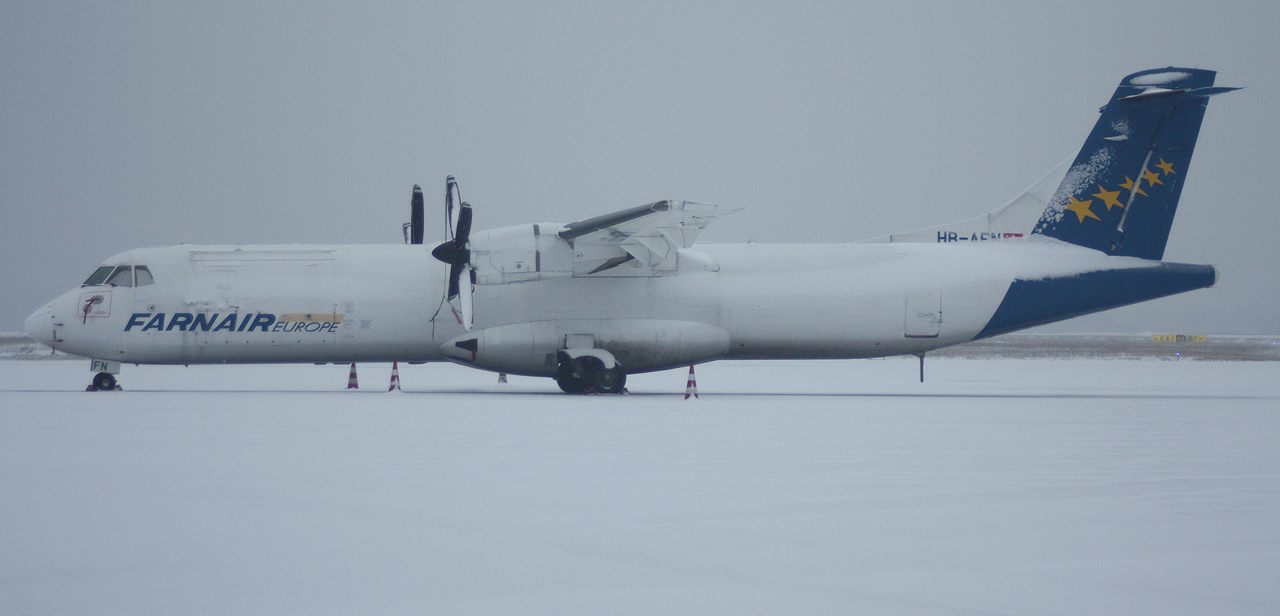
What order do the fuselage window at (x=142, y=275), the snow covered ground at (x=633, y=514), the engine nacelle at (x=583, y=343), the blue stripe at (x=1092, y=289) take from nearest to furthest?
the snow covered ground at (x=633, y=514)
the engine nacelle at (x=583, y=343)
the fuselage window at (x=142, y=275)
the blue stripe at (x=1092, y=289)

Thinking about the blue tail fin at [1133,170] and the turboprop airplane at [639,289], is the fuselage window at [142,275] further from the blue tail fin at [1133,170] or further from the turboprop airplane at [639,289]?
the blue tail fin at [1133,170]

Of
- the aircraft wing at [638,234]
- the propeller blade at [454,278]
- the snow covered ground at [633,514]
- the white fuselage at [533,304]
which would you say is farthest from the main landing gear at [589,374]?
the snow covered ground at [633,514]

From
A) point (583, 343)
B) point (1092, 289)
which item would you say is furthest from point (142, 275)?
point (1092, 289)

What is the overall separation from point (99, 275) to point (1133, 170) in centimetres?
2138

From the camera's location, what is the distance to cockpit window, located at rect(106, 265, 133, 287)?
2062 cm

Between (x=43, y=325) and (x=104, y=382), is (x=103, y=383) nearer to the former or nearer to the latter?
(x=104, y=382)

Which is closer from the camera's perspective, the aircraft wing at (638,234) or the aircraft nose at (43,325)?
the aircraft wing at (638,234)

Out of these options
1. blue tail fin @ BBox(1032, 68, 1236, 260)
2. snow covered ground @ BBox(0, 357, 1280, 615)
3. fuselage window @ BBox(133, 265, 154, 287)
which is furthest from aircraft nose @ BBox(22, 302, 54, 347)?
blue tail fin @ BBox(1032, 68, 1236, 260)

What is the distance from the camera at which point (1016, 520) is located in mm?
6723

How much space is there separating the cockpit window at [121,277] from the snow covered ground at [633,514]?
22.8 feet

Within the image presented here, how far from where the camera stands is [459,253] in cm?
1962

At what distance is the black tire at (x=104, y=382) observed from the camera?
802 inches

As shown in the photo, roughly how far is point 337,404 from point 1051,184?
15.8 metres

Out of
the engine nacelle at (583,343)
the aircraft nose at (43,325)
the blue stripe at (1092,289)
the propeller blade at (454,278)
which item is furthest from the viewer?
the blue stripe at (1092,289)
